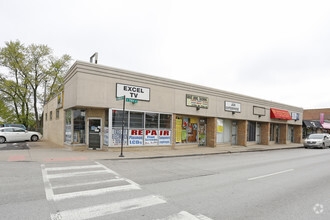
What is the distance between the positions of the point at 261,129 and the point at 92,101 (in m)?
21.2

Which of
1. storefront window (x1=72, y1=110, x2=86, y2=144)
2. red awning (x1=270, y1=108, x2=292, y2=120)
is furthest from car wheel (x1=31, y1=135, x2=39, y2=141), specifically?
red awning (x1=270, y1=108, x2=292, y2=120)

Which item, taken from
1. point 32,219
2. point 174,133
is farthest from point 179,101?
point 32,219

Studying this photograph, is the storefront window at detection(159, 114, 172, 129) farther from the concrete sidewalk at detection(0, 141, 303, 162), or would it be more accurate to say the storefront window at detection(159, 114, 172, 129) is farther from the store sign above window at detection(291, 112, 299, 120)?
the store sign above window at detection(291, 112, 299, 120)

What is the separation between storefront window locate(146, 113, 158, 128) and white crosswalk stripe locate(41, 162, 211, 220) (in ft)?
22.1

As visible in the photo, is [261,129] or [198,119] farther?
[261,129]

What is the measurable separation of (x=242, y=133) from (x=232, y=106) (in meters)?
3.57

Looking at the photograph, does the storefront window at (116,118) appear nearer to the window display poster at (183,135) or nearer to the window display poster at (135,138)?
the window display poster at (135,138)

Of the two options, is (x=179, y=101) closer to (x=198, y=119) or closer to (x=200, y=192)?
(x=198, y=119)

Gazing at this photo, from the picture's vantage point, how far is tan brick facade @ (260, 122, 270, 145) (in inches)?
1002

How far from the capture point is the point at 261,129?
2616 centimetres


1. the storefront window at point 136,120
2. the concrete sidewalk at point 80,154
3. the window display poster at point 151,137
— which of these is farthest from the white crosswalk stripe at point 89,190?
the window display poster at point 151,137

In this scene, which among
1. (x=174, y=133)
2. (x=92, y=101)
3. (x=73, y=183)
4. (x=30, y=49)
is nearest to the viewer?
(x=73, y=183)

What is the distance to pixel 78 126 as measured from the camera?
14508mm

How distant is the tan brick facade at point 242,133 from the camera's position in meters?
22.3
